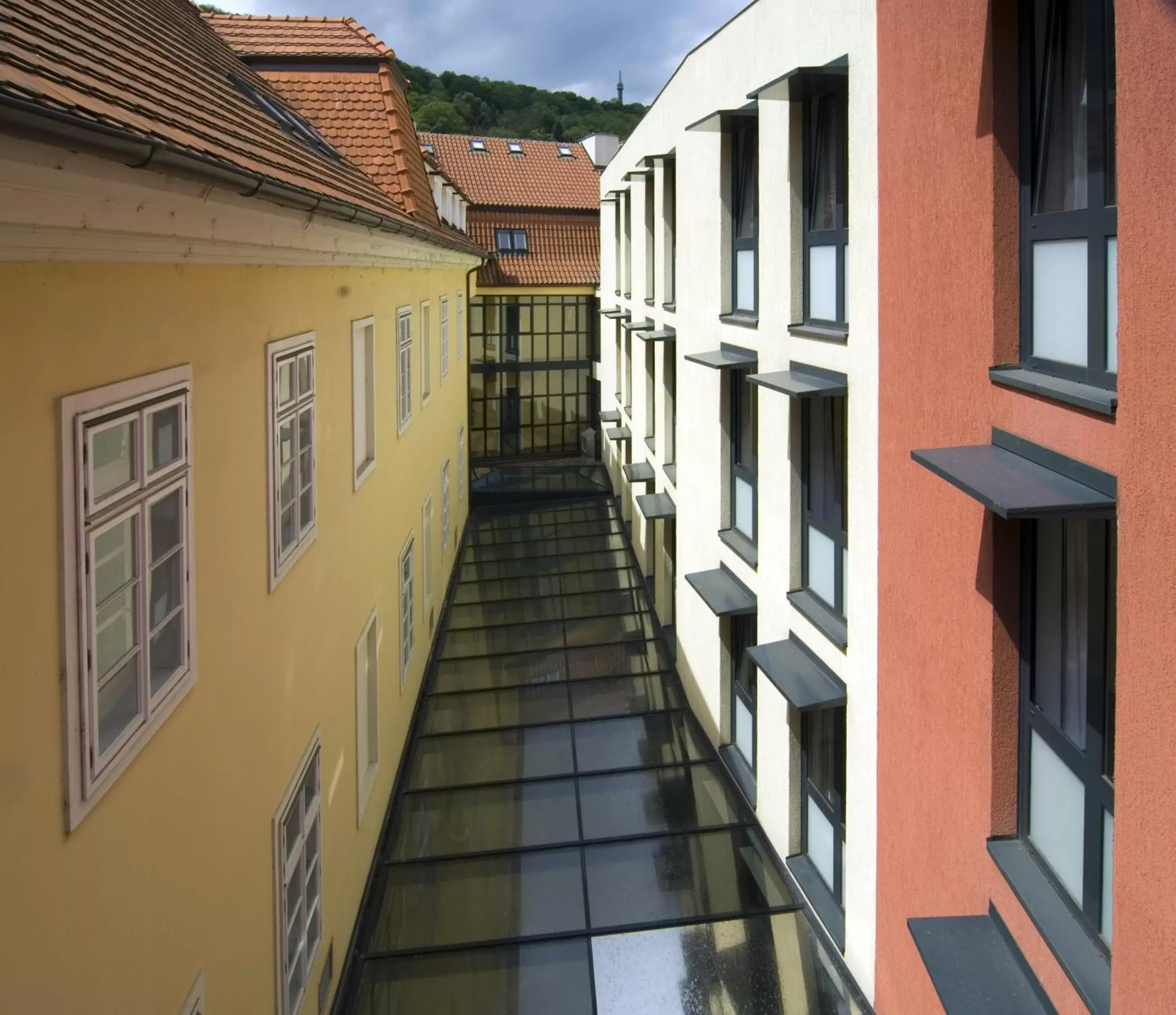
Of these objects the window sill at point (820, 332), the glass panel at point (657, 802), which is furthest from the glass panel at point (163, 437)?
the glass panel at point (657, 802)

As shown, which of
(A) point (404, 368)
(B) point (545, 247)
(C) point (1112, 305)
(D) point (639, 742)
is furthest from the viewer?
(B) point (545, 247)

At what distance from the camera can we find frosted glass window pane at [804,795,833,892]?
28.9 ft

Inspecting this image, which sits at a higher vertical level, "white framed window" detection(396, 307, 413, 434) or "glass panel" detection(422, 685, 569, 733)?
"white framed window" detection(396, 307, 413, 434)

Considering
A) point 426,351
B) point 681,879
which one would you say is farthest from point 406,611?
point 426,351

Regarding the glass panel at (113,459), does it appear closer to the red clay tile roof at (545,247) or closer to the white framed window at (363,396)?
the white framed window at (363,396)

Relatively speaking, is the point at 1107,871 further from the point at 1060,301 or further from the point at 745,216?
the point at 745,216

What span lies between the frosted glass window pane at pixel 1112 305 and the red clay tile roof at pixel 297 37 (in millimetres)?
13246

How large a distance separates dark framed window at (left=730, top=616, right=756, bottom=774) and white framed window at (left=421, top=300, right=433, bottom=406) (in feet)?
19.3

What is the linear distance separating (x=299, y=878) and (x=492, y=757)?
5.35 m

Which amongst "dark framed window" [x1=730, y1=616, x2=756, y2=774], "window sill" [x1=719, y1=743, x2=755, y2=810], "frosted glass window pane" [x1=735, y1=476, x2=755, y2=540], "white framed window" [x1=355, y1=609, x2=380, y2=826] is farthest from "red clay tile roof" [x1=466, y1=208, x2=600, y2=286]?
"white framed window" [x1=355, y1=609, x2=380, y2=826]

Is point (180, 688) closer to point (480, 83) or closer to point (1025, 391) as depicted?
point (1025, 391)

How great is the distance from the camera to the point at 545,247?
113ft

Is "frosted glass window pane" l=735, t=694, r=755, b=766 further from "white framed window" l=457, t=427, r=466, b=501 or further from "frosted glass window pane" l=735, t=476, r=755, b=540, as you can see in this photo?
"white framed window" l=457, t=427, r=466, b=501

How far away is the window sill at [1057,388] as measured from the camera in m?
4.22
